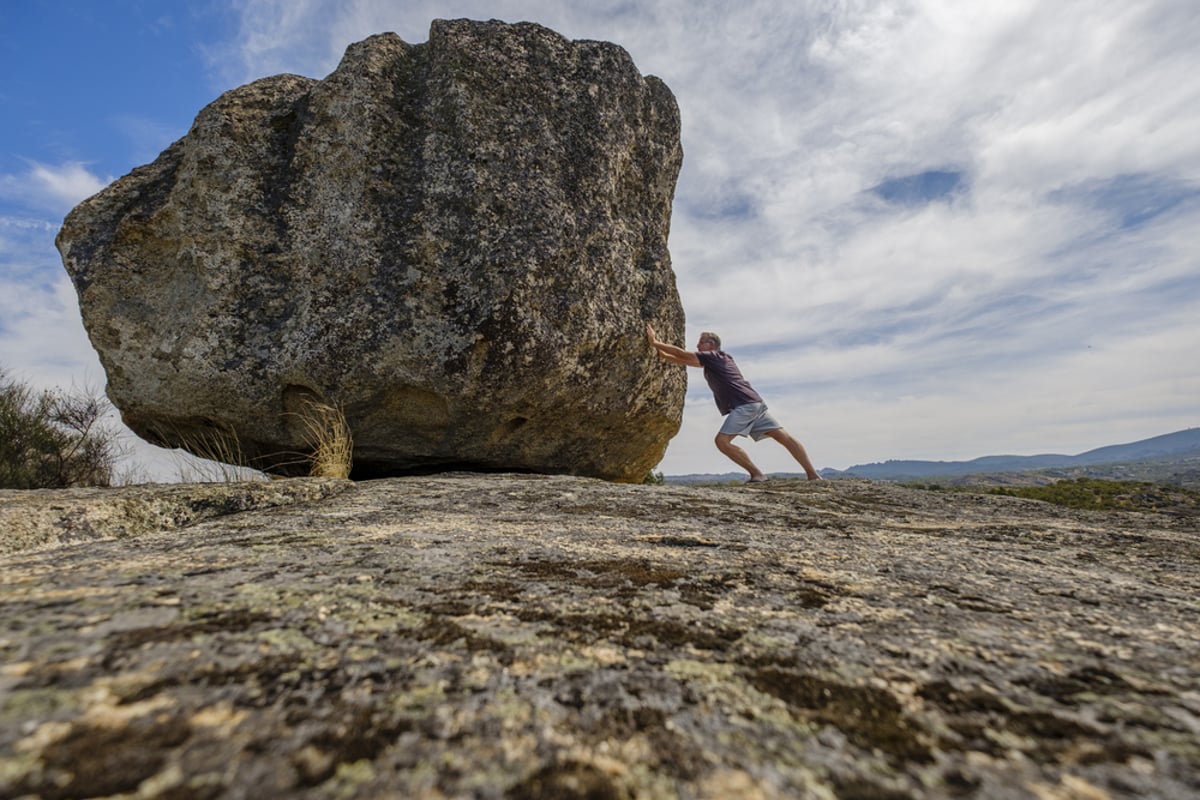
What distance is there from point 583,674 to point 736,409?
6866 millimetres

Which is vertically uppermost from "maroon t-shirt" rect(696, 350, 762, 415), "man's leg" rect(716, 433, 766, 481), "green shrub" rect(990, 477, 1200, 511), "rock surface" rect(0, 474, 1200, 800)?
"maroon t-shirt" rect(696, 350, 762, 415)

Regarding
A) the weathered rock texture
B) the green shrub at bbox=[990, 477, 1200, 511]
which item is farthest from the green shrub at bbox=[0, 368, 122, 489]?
the green shrub at bbox=[990, 477, 1200, 511]

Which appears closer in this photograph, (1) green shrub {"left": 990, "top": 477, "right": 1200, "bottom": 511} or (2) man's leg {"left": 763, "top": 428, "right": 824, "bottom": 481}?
(1) green shrub {"left": 990, "top": 477, "right": 1200, "bottom": 511}

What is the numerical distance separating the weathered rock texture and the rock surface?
10.7 ft

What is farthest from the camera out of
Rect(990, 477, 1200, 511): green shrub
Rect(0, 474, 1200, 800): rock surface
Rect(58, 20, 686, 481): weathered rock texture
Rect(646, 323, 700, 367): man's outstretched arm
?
Rect(646, 323, 700, 367): man's outstretched arm

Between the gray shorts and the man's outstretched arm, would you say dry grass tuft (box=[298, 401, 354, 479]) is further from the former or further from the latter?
the gray shorts

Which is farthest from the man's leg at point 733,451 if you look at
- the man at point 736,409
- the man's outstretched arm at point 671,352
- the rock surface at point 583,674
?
the rock surface at point 583,674

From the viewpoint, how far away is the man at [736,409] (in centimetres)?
771

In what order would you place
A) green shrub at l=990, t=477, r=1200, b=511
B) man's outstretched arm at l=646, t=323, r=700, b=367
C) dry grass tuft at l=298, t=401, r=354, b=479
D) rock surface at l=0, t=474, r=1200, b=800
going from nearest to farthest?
1. rock surface at l=0, t=474, r=1200, b=800
2. dry grass tuft at l=298, t=401, r=354, b=479
3. green shrub at l=990, t=477, r=1200, b=511
4. man's outstretched arm at l=646, t=323, r=700, b=367

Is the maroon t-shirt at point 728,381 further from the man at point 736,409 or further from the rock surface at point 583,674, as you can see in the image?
the rock surface at point 583,674

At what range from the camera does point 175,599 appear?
1460 mm

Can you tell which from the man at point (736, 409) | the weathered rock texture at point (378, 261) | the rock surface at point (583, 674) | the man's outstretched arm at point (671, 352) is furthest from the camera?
the man at point (736, 409)

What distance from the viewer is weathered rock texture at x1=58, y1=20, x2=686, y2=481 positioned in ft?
17.5

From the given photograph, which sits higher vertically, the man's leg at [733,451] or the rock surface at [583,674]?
the man's leg at [733,451]
